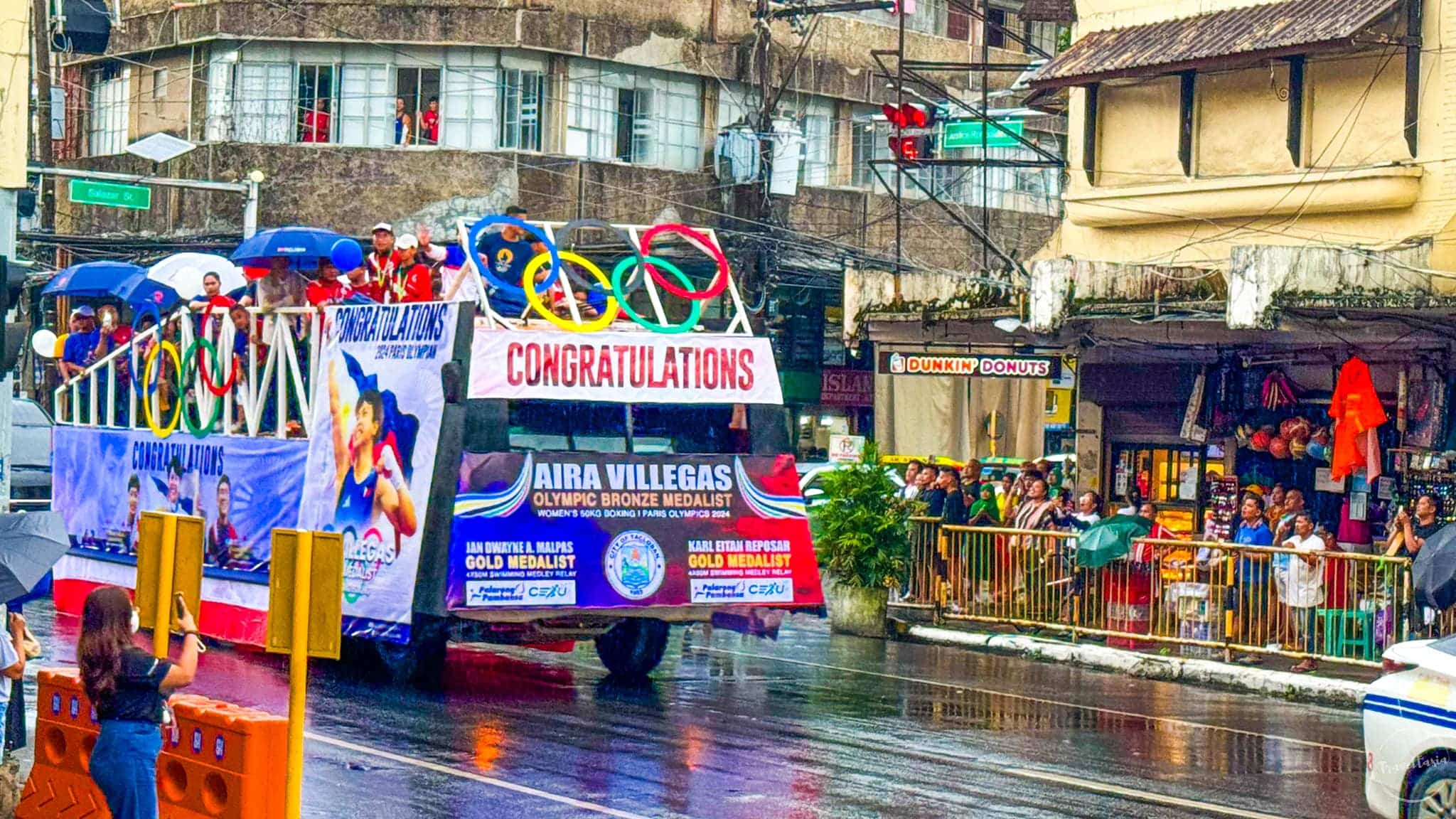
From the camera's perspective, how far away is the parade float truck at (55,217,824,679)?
Result: 50.0 ft

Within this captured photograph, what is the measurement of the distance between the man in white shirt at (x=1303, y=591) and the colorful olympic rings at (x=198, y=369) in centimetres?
963

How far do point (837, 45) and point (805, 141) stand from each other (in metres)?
2.56

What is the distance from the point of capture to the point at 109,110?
1529 inches

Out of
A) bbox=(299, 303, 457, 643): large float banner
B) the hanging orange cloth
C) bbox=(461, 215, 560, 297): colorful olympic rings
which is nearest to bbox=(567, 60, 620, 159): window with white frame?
the hanging orange cloth

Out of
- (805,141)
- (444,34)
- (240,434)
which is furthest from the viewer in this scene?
(805,141)

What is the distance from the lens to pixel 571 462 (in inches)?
615

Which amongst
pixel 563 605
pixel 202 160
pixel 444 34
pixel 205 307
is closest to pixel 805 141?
pixel 444 34

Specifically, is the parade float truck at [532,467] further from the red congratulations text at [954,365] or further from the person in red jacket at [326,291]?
the red congratulations text at [954,365]

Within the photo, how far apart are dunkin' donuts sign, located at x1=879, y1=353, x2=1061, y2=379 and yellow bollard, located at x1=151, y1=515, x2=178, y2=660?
47.8ft

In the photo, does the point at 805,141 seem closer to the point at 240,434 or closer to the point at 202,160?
the point at 202,160

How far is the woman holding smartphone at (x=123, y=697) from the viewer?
28.1 feet

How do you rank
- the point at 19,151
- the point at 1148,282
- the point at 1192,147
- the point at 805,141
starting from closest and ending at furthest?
the point at 19,151, the point at 1148,282, the point at 1192,147, the point at 805,141

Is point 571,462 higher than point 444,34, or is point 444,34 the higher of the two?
point 444,34

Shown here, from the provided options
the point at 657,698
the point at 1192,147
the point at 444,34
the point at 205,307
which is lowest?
the point at 657,698
